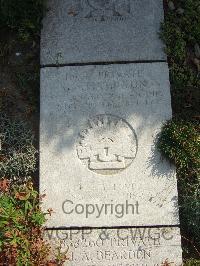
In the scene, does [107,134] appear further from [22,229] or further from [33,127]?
[22,229]

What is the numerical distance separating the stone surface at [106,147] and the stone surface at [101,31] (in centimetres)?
15

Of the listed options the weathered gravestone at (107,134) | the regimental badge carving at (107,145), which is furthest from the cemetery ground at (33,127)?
the regimental badge carving at (107,145)

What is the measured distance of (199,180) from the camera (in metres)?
4.84

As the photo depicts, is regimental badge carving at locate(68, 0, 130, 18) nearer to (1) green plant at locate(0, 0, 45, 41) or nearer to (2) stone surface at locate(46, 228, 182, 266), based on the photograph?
(1) green plant at locate(0, 0, 45, 41)

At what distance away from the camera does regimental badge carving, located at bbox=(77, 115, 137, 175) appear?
4.92m

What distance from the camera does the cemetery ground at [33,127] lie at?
4.59m

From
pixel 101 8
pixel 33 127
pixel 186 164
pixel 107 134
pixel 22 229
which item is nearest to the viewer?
pixel 22 229

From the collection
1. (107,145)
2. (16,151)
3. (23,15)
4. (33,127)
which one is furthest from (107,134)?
(23,15)

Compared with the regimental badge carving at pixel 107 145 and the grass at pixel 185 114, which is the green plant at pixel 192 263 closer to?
the grass at pixel 185 114

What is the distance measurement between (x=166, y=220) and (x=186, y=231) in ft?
0.82

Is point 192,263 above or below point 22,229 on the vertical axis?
below

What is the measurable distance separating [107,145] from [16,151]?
91cm

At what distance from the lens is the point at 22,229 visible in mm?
4586

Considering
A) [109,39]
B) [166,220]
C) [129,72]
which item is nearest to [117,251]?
[166,220]
